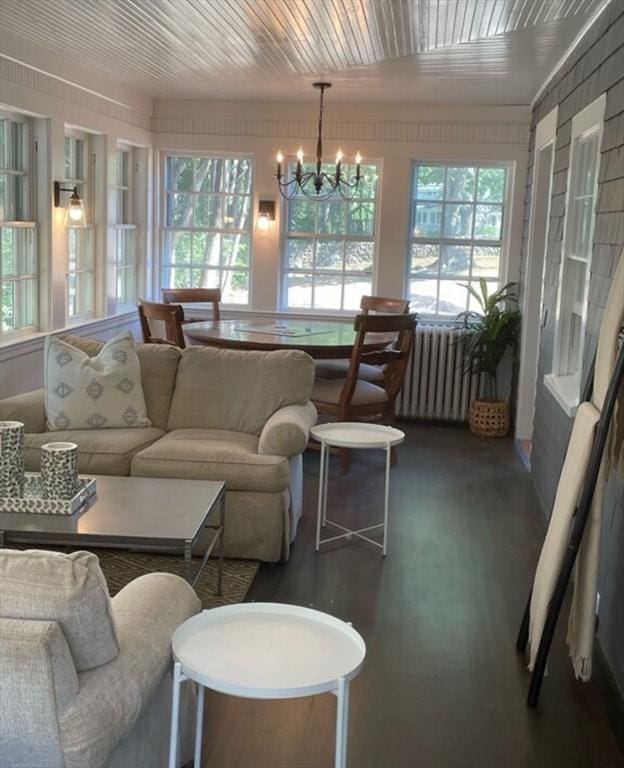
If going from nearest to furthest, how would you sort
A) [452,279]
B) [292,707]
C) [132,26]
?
[292,707]
[132,26]
[452,279]

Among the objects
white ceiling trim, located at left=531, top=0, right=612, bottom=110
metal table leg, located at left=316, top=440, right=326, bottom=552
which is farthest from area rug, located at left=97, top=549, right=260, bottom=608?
white ceiling trim, located at left=531, top=0, right=612, bottom=110

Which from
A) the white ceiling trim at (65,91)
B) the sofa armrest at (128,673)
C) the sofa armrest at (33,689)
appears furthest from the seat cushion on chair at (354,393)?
the sofa armrest at (33,689)

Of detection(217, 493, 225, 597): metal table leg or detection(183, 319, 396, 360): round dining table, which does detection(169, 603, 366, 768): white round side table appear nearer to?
detection(217, 493, 225, 597): metal table leg

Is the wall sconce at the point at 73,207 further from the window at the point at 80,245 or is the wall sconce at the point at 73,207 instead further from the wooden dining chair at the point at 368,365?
the wooden dining chair at the point at 368,365

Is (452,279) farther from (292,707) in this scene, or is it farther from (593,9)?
(292,707)

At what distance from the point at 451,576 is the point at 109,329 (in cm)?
373

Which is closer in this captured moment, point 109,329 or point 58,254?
point 58,254

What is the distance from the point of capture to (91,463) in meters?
4.02

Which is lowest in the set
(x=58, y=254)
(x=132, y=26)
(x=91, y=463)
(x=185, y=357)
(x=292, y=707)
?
(x=292, y=707)

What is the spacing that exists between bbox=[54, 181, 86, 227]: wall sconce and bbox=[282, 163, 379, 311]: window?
226cm

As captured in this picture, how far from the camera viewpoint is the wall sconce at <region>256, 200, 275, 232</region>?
7.24 metres

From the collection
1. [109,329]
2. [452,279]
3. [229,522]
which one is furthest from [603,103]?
[109,329]

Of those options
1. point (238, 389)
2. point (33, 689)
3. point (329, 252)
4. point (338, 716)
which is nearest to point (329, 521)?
point (238, 389)

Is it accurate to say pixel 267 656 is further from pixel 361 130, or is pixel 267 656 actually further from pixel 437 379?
pixel 361 130
